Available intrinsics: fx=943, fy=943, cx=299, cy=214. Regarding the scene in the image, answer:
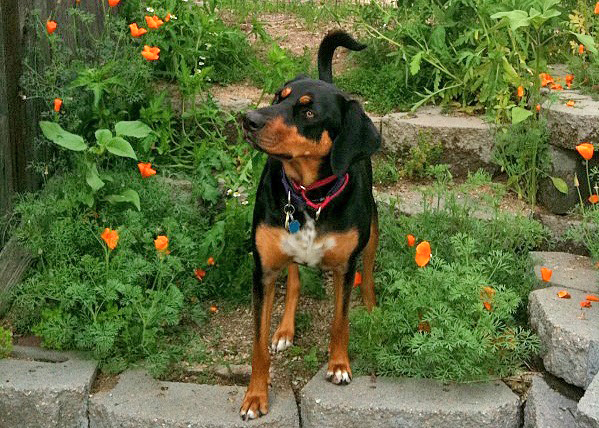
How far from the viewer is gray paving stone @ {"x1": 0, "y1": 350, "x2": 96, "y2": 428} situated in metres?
3.85

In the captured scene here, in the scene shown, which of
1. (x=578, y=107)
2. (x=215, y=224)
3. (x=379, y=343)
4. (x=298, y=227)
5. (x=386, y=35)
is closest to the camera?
(x=298, y=227)

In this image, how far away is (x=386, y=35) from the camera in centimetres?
602

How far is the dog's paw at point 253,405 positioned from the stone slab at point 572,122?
7.24 ft

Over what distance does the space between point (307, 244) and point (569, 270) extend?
56.2 inches

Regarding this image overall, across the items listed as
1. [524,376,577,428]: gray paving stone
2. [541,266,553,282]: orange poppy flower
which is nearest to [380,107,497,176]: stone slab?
[541,266,553,282]: orange poppy flower

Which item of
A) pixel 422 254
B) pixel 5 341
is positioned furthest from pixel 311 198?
pixel 5 341

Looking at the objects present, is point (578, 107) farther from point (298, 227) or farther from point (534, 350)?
point (298, 227)

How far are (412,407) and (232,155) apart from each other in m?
2.08

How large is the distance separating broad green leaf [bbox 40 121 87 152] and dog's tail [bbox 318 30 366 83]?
1134 mm

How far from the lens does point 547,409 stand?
3787 millimetres

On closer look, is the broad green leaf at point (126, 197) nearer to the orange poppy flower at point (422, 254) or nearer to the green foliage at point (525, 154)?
the orange poppy flower at point (422, 254)

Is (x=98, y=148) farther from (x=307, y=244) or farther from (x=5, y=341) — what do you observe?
(x=307, y=244)

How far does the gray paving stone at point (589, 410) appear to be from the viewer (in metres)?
3.31

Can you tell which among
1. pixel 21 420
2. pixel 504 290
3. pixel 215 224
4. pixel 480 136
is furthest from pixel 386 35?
pixel 21 420
